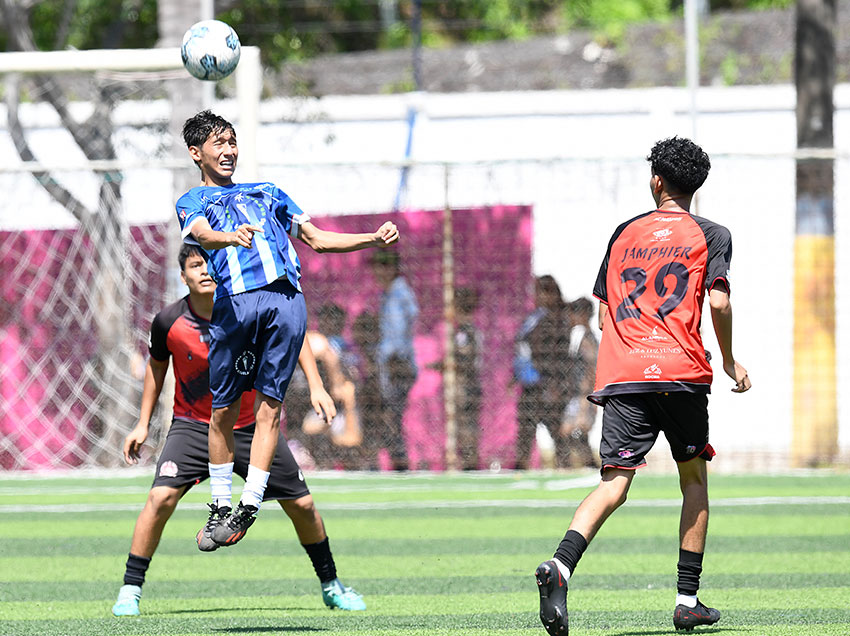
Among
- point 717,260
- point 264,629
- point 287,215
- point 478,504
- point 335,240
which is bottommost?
point 478,504

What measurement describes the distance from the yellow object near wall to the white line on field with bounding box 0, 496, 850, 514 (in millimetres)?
2447

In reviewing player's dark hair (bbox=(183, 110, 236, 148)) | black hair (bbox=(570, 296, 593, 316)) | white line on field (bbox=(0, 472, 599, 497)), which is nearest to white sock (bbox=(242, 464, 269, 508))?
player's dark hair (bbox=(183, 110, 236, 148))

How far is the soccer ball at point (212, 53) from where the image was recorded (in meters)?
7.80

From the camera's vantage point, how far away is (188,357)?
24.2 ft

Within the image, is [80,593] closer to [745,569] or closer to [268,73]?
[745,569]

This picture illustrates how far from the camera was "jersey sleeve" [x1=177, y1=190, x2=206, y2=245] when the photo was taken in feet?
19.7

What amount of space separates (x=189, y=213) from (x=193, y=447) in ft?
5.29

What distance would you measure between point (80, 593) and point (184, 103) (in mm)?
7470

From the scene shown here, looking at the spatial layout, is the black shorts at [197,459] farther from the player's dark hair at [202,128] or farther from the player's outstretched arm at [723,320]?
the player's outstretched arm at [723,320]

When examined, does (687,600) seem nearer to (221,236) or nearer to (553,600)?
(553,600)

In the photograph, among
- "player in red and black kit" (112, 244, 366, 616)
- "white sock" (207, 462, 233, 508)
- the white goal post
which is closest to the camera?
"white sock" (207, 462, 233, 508)

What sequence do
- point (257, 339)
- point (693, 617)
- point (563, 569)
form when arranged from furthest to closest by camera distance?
point (257, 339), point (693, 617), point (563, 569)

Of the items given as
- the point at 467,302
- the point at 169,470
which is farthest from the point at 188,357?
the point at 467,302

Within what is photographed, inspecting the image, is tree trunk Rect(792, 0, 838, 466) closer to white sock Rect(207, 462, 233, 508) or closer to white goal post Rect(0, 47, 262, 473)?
white goal post Rect(0, 47, 262, 473)
